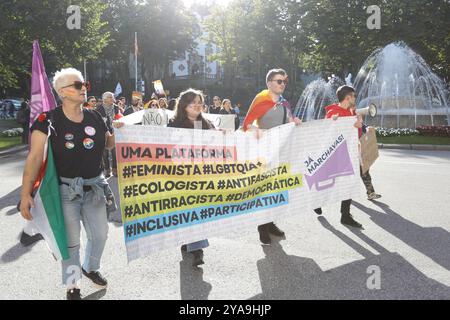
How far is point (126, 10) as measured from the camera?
58.2 m

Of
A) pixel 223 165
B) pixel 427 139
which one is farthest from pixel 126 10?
pixel 223 165

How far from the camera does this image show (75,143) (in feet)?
12.2

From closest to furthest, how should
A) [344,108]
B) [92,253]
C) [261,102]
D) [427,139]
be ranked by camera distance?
[92,253]
[261,102]
[344,108]
[427,139]

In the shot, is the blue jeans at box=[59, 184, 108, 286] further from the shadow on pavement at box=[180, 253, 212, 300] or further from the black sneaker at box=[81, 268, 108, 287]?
the shadow on pavement at box=[180, 253, 212, 300]

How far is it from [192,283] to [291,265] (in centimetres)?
107

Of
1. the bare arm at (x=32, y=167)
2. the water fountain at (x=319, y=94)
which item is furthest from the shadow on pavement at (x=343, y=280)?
the water fountain at (x=319, y=94)

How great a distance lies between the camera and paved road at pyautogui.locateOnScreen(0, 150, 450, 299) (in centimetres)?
411

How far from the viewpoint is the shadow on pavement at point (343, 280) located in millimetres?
4012

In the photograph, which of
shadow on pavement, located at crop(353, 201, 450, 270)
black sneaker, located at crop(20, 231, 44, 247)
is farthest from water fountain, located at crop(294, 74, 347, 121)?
black sneaker, located at crop(20, 231, 44, 247)

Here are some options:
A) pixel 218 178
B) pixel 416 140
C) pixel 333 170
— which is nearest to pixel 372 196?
pixel 333 170

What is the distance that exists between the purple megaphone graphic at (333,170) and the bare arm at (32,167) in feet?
9.84
